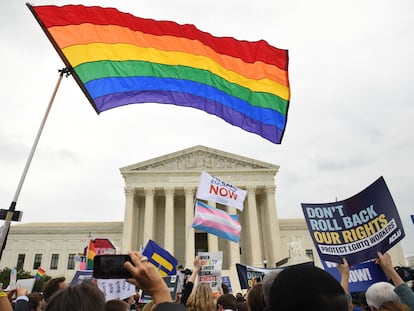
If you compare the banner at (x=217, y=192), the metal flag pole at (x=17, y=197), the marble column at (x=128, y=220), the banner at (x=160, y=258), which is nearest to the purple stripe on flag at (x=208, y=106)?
the metal flag pole at (x=17, y=197)

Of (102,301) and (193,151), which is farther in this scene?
(193,151)

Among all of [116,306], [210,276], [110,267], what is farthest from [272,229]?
[110,267]

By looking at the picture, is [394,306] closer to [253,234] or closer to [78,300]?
[78,300]

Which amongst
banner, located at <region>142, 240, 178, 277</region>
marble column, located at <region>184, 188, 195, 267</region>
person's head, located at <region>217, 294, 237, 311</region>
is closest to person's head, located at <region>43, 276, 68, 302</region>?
person's head, located at <region>217, 294, 237, 311</region>

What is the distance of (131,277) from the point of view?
2.00 metres

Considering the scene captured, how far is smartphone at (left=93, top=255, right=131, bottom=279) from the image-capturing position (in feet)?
6.73

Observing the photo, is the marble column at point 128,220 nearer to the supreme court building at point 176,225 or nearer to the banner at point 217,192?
the supreme court building at point 176,225

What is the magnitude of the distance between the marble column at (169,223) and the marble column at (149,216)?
6.38 feet

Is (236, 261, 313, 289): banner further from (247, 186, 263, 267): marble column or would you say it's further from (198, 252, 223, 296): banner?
(247, 186, 263, 267): marble column

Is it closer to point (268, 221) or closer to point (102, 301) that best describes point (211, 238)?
point (268, 221)

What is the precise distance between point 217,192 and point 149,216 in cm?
3373

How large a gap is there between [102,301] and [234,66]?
853 centimetres

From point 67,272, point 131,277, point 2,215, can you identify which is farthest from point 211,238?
point 131,277

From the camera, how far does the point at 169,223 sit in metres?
43.2
